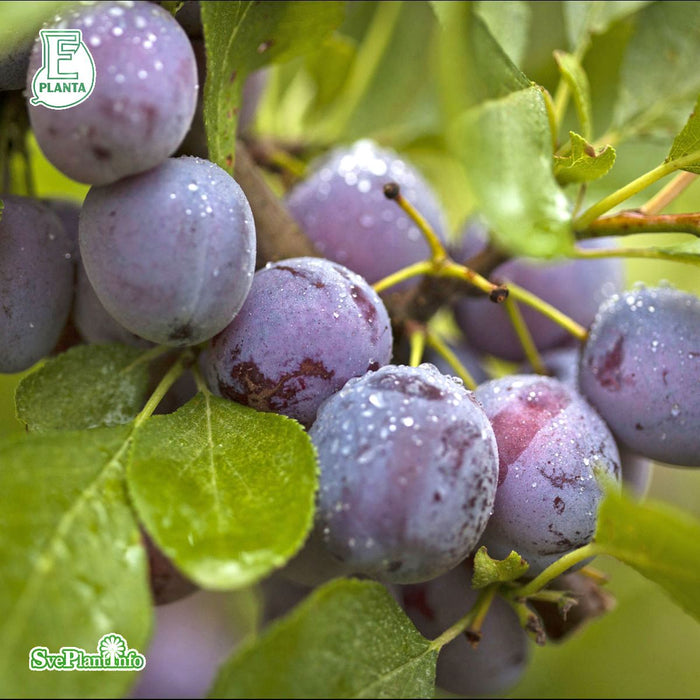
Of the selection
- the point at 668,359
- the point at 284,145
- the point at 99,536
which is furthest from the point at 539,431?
the point at 284,145

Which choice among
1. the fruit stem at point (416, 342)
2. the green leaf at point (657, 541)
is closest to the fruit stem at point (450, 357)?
the fruit stem at point (416, 342)

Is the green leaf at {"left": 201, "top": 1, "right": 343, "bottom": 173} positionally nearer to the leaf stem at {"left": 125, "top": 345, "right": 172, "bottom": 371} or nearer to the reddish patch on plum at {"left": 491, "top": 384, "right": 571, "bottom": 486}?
the leaf stem at {"left": 125, "top": 345, "right": 172, "bottom": 371}

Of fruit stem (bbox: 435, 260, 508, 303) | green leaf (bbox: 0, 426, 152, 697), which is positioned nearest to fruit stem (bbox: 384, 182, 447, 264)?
fruit stem (bbox: 435, 260, 508, 303)

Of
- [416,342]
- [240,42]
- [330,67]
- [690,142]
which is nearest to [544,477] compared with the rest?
[416,342]

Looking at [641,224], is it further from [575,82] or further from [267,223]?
[267,223]

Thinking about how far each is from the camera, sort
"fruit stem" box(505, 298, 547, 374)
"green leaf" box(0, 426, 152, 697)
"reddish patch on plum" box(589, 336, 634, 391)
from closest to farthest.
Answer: "green leaf" box(0, 426, 152, 697) → "reddish patch on plum" box(589, 336, 634, 391) → "fruit stem" box(505, 298, 547, 374)

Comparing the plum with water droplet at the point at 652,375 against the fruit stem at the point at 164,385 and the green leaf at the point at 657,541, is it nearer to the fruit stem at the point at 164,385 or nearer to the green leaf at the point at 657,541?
the green leaf at the point at 657,541
